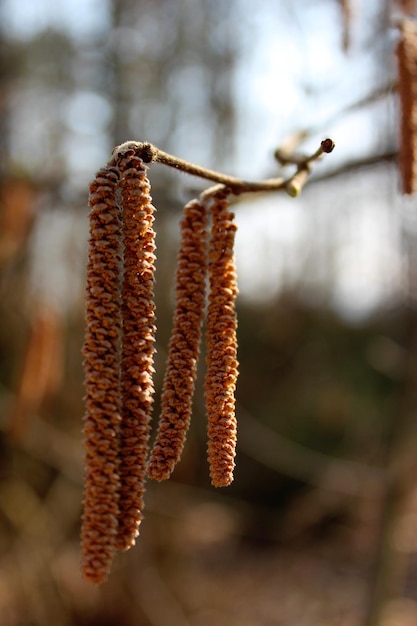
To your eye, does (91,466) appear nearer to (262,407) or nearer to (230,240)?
(230,240)

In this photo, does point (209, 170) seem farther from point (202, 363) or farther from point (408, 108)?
point (202, 363)

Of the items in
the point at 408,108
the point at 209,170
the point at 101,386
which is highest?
the point at 408,108

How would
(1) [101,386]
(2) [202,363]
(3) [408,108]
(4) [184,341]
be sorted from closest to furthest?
(1) [101,386] → (4) [184,341] → (3) [408,108] → (2) [202,363]

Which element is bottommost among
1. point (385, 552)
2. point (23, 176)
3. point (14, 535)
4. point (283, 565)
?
point (283, 565)

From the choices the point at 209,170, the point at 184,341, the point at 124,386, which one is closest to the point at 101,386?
the point at 124,386

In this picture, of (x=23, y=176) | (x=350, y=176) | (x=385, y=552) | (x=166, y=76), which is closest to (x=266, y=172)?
(x=350, y=176)
